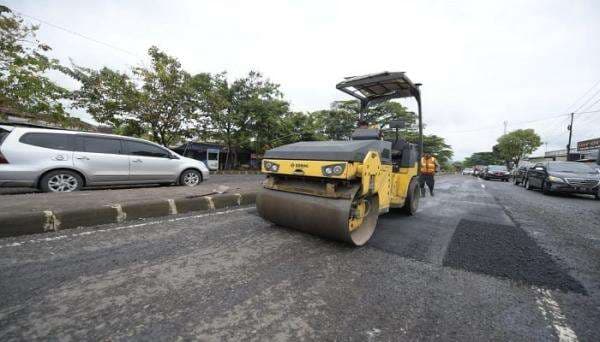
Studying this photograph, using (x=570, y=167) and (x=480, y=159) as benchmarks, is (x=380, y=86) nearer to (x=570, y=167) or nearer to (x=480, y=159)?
(x=570, y=167)

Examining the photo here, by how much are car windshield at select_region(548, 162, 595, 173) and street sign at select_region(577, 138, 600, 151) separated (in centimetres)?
4211

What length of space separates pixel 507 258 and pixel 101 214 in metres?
5.49

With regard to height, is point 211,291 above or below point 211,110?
below

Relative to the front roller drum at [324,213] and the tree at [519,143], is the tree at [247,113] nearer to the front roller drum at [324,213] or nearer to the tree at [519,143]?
the front roller drum at [324,213]

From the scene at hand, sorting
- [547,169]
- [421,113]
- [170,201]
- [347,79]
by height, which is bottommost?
[170,201]

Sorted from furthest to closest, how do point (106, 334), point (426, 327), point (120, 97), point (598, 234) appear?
point (120, 97) → point (598, 234) → point (426, 327) → point (106, 334)

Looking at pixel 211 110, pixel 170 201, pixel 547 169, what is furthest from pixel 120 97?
pixel 547 169

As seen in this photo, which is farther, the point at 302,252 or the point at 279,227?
the point at 279,227

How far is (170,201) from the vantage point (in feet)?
14.5

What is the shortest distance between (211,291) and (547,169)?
1342cm

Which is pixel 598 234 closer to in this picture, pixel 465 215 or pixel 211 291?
pixel 465 215

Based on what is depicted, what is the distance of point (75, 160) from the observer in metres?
5.54

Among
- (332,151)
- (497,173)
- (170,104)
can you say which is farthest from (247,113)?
(497,173)

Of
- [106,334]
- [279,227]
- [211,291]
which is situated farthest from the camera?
[279,227]
